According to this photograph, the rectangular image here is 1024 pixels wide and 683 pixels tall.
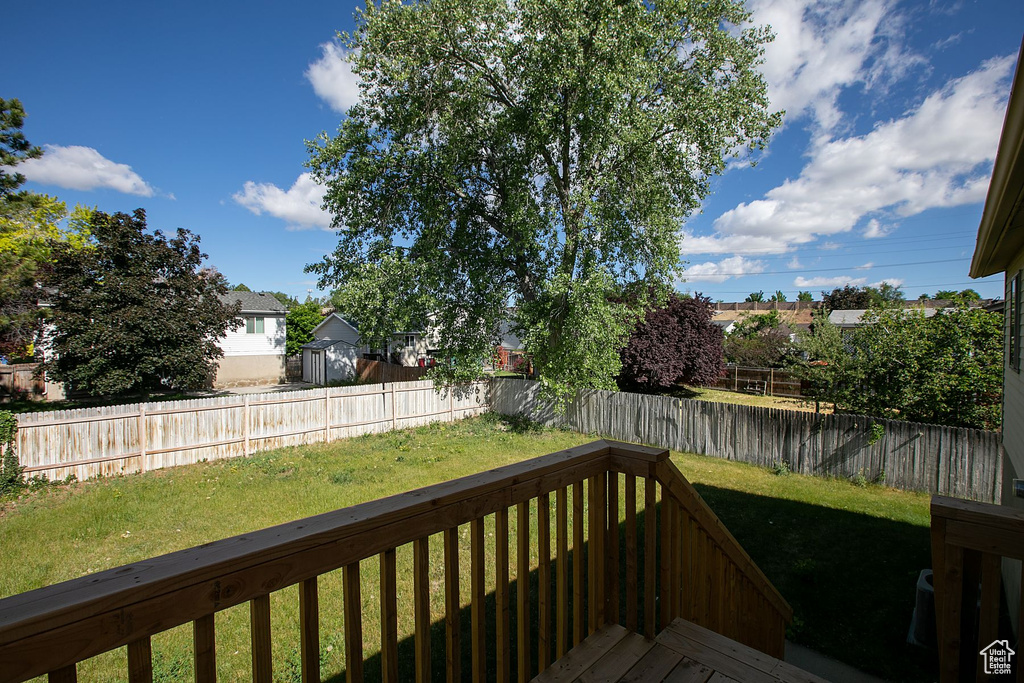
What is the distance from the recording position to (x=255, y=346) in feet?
73.8

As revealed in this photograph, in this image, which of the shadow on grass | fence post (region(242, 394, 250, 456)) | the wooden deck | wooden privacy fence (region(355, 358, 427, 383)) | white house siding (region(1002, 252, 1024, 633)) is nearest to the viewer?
the wooden deck

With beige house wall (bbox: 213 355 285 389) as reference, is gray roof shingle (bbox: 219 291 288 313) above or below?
above

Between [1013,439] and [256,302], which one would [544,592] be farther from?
[256,302]

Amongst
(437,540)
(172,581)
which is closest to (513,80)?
(437,540)

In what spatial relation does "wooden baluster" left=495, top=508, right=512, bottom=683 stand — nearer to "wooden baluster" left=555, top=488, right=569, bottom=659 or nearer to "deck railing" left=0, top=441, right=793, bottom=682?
"deck railing" left=0, top=441, right=793, bottom=682

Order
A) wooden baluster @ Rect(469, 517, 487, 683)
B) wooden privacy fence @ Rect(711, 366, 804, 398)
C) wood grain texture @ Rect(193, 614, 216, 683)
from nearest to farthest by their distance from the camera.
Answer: wood grain texture @ Rect(193, 614, 216, 683) < wooden baluster @ Rect(469, 517, 487, 683) < wooden privacy fence @ Rect(711, 366, 804, 398)

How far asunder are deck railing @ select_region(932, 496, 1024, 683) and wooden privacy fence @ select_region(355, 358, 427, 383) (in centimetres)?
1573

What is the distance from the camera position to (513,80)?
470 inches

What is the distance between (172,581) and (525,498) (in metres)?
1.07

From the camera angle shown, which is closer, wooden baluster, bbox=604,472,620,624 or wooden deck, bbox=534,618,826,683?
wooden deck, bbox=534,618,826,683

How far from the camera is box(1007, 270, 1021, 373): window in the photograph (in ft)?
15.0

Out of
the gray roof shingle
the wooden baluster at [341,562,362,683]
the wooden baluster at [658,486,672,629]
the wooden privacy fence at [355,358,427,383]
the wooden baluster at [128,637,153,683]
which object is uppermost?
the gray roof shingle

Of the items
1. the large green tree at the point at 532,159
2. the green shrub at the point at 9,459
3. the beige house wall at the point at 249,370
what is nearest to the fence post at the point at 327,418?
the large green tree at the point at 532,159

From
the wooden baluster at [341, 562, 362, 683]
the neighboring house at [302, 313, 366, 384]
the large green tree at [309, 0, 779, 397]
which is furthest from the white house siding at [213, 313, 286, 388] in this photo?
the wooden baluster at [341, 562, 362, 683]
